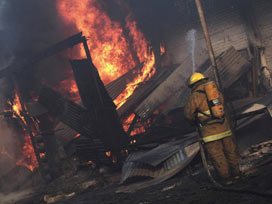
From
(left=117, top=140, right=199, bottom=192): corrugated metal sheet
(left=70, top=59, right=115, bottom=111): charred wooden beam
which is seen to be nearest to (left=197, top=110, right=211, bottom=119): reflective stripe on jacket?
(left=117, top=140, right=199, bottom=192): corrugated metal sheet

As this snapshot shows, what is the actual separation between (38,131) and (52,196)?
11.4ft

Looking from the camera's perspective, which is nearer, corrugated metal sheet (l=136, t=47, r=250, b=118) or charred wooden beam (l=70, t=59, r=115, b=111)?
charred wooden beam (l=70, t=59, r=115, b=111)

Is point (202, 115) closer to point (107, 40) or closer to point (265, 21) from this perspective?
point (265, 21)

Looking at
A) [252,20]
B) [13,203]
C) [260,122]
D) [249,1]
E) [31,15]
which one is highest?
[31,15]

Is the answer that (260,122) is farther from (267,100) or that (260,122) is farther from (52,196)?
(52,196)

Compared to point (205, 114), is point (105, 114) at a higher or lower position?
higher

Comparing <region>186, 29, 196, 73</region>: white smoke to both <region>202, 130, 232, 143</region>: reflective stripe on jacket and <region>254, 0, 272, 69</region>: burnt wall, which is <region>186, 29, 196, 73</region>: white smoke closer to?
<region>254, 0, 272, 69</region>: burnt wall

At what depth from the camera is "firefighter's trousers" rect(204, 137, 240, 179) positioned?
196 inches

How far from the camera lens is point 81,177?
954 centimetres

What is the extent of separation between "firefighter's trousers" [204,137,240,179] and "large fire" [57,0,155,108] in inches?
412

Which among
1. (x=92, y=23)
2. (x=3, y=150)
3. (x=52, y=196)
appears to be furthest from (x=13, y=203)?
(x=92, y=23)

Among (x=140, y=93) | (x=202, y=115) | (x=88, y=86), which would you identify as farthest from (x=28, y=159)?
(x=202, y=115)

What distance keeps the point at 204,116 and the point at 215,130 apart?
0.32m

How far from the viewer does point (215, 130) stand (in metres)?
5.04
